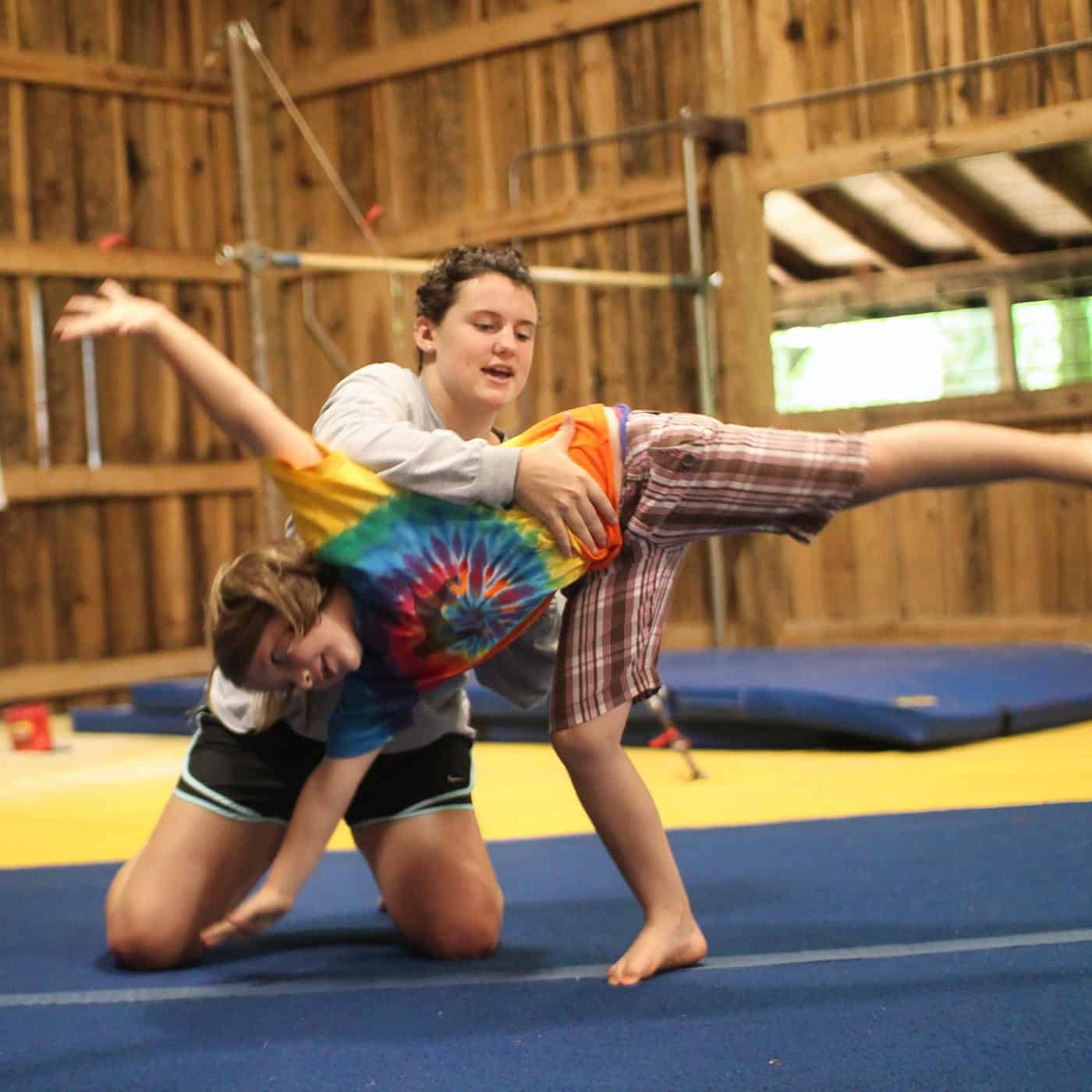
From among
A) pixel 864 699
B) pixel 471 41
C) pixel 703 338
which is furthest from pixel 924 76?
pixel 864 699

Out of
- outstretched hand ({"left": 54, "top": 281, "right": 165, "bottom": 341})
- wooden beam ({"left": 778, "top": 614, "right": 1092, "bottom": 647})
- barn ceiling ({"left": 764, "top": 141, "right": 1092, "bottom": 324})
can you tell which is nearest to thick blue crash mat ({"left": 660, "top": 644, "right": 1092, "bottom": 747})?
wooden beam ({"left": 778, "top": 614, "right": 1092, "bottom": 647})

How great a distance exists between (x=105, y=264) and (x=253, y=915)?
4.84 metres

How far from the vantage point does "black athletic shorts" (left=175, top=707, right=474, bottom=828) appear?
6.66ft

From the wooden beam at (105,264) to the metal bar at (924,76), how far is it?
2426 millimetres

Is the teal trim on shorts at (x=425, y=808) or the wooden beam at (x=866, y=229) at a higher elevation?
the wooden beam at (x=866, y=229)

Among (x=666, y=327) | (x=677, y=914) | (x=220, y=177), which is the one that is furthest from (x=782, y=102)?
(x=677, y=914)

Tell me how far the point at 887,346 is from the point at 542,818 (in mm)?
3129

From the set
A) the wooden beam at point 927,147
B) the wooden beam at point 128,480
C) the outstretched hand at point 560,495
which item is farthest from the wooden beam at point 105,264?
the outstretched hand at point 560,495

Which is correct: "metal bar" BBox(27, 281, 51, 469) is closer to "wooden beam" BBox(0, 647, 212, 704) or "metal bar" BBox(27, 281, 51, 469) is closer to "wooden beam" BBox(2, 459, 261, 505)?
"wooden beam" BBox(2, 459, 261, 505)

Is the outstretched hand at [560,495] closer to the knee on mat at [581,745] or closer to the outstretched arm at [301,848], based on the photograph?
the knee on mat at [581,745]

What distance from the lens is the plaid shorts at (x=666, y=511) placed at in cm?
176

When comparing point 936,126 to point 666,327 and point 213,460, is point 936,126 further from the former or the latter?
point 213,460

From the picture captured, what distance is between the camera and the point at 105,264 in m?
5.93

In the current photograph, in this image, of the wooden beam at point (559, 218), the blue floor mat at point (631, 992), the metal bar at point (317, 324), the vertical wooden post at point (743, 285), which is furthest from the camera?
the metal bar at point (317, 324)
